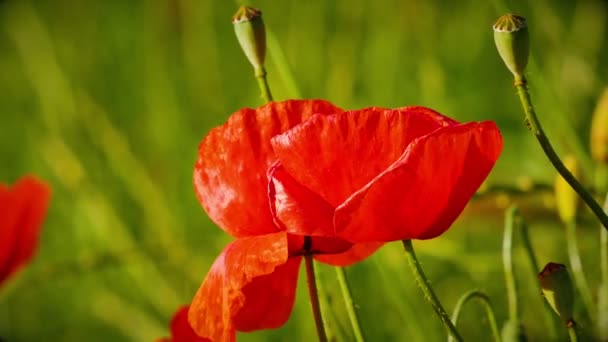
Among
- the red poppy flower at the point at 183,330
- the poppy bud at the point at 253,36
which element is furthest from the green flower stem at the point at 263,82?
the red poppy flower at the point at 183,330

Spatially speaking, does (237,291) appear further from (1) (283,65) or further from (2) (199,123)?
(2) (199,123)

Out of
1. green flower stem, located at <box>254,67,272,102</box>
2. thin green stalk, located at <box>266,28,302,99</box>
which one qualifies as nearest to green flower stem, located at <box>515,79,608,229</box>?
green flower stem, located at <box>254,67,272,102</box>

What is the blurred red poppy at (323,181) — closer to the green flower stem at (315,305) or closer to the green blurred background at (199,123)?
the green flower stem at (315,305)

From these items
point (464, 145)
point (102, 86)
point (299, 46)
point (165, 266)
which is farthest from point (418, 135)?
point (102, 86)

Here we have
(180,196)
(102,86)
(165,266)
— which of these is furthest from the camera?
(102,86)

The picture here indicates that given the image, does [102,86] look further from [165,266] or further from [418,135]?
[418,135]

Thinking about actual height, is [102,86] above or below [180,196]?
above

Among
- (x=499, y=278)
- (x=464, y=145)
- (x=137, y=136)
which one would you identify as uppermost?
(x=464, y=145)
